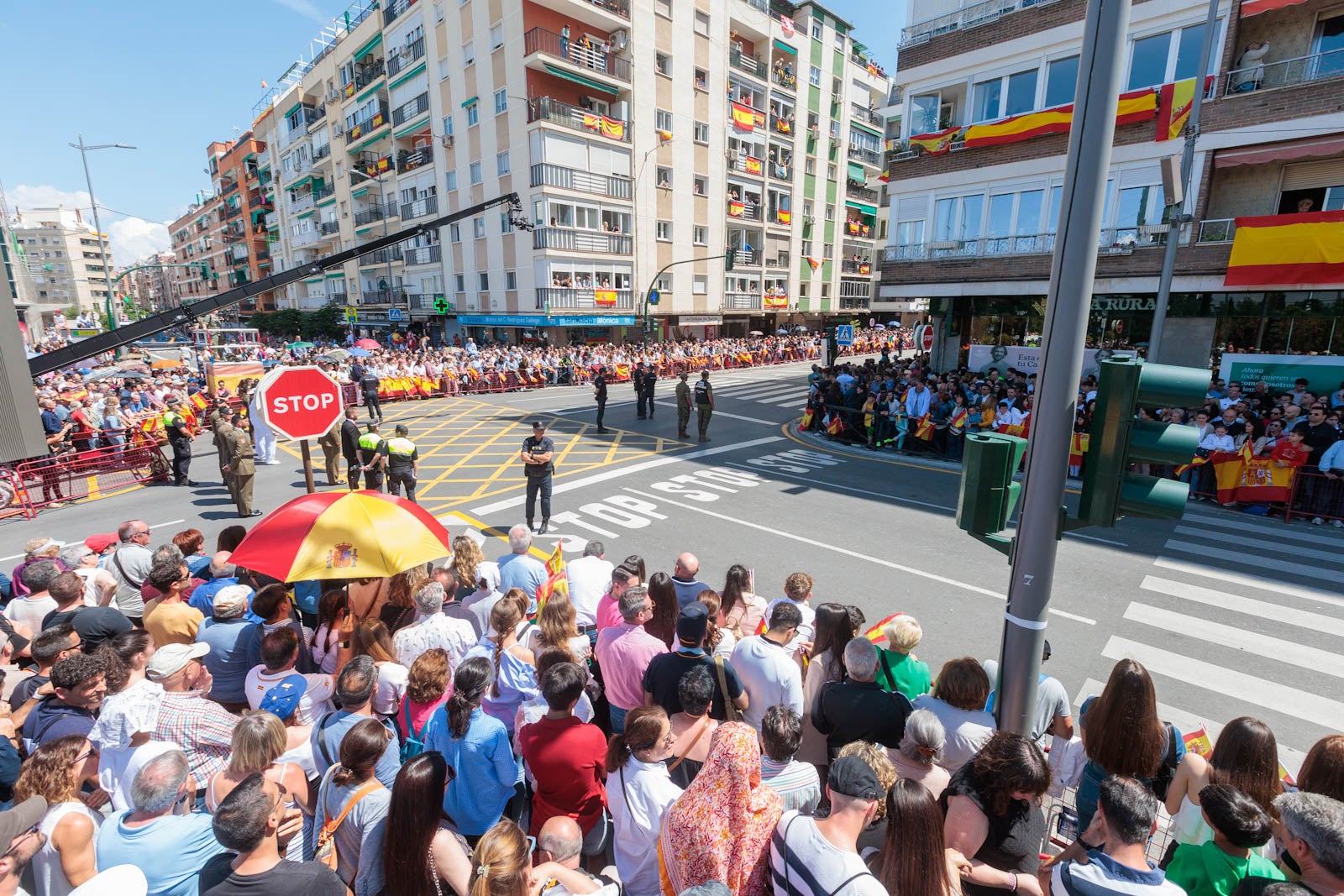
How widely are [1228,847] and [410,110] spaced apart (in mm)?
48125

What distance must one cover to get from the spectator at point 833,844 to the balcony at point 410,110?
45.3m

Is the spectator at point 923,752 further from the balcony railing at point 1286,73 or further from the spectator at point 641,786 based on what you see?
the balcony railing at point 1286,73

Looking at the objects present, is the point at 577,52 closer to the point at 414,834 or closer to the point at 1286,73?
the point at 1286,73

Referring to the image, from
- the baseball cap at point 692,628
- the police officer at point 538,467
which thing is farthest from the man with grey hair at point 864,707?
the police officer at point 538,467

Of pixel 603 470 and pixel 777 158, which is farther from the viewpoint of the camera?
pixel 777 158

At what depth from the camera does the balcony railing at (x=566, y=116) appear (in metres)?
31.1

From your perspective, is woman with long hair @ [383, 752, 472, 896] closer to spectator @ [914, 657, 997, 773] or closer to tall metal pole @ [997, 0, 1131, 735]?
spectator @ [914, 657, 997, 773]

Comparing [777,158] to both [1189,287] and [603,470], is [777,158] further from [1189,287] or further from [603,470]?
[603,470]

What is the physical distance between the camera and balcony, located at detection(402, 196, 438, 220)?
128 feet

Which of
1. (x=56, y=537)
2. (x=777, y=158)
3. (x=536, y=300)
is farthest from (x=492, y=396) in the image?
(x=777, y=158)

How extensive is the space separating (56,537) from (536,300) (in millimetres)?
24867

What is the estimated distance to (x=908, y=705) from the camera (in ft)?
12.1

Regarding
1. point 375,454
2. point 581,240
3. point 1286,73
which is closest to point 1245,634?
point 375,454

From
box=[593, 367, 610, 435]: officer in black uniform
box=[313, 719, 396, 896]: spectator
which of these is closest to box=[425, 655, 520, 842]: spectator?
box=[313, 719, 396, 896]: spectator
